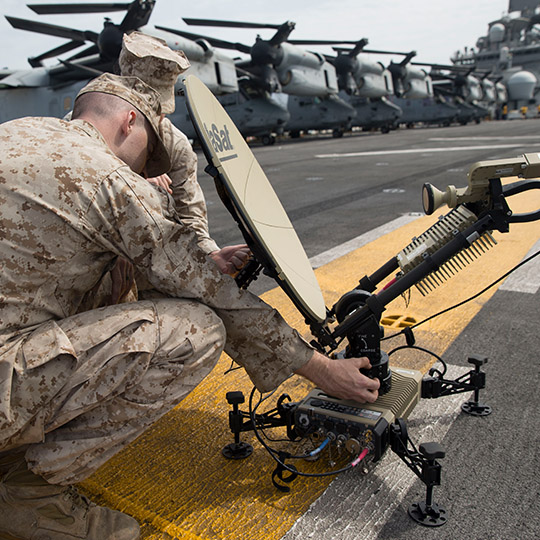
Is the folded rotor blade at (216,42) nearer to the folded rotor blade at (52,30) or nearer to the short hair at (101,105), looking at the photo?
the folded rotor blade at (52,30)

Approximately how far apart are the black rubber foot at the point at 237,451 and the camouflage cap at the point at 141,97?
1.20 m

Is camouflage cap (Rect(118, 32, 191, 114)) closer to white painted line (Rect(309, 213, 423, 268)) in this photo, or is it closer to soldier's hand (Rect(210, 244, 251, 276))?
soldier's hand (Rect(210, 244, 251, 276))

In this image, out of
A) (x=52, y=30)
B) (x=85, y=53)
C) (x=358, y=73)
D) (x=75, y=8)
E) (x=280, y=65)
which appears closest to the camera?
(x=75, y=8)

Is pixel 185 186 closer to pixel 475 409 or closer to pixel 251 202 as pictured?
pixel 251 202

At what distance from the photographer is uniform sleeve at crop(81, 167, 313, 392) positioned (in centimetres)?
163

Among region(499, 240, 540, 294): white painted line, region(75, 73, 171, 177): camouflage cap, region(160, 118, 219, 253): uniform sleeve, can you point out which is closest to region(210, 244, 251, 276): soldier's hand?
region(75, 73, 171, 177): camouflage cap

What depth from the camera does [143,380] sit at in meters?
1.71

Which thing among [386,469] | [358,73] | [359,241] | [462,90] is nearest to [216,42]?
[358,73]

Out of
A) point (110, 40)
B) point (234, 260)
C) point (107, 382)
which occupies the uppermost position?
point (110, 40)

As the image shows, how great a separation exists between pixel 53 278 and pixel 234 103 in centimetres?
2476

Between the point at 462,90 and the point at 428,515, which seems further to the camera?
the point at 462,90

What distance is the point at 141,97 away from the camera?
192cm

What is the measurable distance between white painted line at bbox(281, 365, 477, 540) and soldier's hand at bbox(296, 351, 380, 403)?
28 cm

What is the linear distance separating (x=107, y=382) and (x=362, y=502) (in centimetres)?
97
